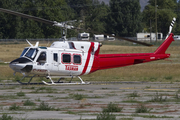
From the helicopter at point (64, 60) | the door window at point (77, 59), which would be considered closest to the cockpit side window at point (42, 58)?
the helicopter at point (64, 60)

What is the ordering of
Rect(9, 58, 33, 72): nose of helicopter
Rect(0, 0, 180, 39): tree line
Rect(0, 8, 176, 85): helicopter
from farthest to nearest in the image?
1. Rect(0, 0, 180, 39): tree line
2. Rect(0, 8, 176, 85): helicopter
3. Rect(9, 58, 33, 72): nose of helicopter

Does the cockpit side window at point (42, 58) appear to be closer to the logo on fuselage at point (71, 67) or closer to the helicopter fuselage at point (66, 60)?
the helicopter fuselage at point (66, 60)

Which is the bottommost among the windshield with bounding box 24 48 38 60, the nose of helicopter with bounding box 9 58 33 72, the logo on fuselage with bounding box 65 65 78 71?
the logo on fuselage with bounding box 65 65 78 71

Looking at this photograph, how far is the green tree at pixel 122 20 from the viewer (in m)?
137

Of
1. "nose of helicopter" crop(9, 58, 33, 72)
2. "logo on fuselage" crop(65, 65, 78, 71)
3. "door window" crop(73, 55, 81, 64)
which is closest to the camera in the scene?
"nose of helicopter" crop(9, 58, 33, 72)

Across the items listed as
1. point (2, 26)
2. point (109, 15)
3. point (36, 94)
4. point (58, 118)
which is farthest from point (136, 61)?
point (109, 15)

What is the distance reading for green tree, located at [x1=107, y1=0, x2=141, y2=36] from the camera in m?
137

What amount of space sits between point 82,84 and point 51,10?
8758 cm

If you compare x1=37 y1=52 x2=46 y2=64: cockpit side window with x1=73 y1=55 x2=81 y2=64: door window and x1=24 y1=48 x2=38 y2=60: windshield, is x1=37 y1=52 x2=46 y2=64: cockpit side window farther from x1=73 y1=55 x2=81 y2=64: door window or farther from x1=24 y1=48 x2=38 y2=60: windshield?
x1=73 y1=55 x2=81 y2=64: door window

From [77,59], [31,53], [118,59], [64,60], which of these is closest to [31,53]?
[31,53]

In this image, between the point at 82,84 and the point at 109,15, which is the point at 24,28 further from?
the point at 82,84

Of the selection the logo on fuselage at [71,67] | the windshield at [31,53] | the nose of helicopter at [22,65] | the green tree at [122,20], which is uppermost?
the green tree at [122,20]

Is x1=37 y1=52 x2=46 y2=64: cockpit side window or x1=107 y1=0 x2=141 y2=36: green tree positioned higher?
x1=107 y1=0 x2=141 y2=36: green tree

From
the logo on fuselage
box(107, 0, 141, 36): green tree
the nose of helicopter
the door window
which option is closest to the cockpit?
the nose of helicopter
